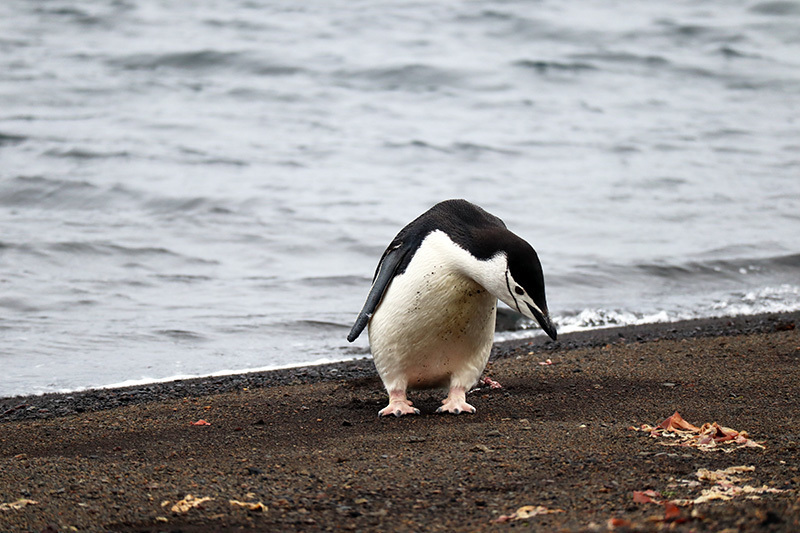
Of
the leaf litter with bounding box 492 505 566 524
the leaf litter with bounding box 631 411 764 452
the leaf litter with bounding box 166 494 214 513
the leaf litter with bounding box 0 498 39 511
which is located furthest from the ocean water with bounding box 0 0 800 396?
the leaf litter with bounding box 492 505 566 524

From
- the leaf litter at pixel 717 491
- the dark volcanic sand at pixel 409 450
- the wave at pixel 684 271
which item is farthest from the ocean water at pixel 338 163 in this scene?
the leaf litter at pixel 717 491

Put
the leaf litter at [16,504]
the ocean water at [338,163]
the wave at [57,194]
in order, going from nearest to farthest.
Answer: the leaf litter at [16,504] < the ocean water at [338,163] < the wave at [57,194]

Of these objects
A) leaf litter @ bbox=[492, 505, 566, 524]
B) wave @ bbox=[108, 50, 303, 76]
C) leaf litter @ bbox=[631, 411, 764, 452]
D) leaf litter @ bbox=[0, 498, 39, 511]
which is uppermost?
leaf litter @ bbox=[492, 505, 566, 524]

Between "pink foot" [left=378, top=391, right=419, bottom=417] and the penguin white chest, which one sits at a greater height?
the penguin white chest

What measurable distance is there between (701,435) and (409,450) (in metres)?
1.09

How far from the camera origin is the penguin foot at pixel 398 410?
4.49 m

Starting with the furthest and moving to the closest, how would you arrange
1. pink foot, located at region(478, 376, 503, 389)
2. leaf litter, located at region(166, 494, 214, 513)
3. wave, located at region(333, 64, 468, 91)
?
1. wave, located at region(333, 64, 468, 91)
2. pink foot, located at region(478, 376, 503, 389)
3. leaf litter, located at region(166, 494, 214, 513)

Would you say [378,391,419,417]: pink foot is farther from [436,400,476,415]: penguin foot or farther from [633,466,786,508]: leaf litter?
[633,466,786,508]: leaf litter

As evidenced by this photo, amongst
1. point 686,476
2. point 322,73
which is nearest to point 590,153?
point 322,73

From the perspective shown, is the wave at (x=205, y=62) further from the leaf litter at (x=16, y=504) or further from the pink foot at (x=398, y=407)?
the leaf litter at (x=16, y=504)

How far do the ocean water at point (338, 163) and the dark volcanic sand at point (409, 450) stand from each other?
4.67ft

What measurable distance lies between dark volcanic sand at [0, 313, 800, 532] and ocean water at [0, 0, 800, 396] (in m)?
1.42

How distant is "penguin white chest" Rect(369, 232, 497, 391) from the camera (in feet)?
14.2

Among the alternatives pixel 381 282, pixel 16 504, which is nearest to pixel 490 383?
pixel 381 282
